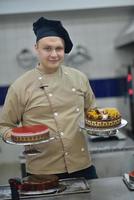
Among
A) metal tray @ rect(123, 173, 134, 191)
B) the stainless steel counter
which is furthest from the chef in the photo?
the stainless steel counter

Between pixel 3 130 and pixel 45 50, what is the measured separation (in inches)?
13.8

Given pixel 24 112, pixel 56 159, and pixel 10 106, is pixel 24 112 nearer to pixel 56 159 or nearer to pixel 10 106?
pixel 10 106

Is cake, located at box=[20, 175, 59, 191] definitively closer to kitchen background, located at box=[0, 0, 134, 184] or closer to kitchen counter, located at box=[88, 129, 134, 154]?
kitchen counter, located at box=[88, 129, 134, 154]

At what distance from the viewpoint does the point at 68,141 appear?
1.56 meters

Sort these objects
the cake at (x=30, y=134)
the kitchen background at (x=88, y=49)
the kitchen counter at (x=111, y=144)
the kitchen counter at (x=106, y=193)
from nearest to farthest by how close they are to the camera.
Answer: the kitchen counter at (x=106, y=193), the cake at (x=30, y=134), the kitchen counter at (x=111, y=144), the kitchen background at (x=88, y=49)

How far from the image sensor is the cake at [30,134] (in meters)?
1.37

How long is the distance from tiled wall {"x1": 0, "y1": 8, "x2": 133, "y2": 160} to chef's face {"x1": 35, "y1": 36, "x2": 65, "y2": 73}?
1.62m

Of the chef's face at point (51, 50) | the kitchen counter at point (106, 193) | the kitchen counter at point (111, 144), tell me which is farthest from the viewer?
the kitchen counter at point (111, 144)

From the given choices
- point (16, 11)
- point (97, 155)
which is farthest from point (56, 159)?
point (16, 11)

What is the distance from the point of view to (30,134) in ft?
4.53

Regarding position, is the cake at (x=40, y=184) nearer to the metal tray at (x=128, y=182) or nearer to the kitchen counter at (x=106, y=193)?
the kitchen counter at (x=106, y=193)

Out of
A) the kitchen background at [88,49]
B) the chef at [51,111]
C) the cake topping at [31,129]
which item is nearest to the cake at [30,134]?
the cake topping at [31,129]

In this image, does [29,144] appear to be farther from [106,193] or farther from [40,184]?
[106,193]

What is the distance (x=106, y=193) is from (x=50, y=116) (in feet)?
1.35
